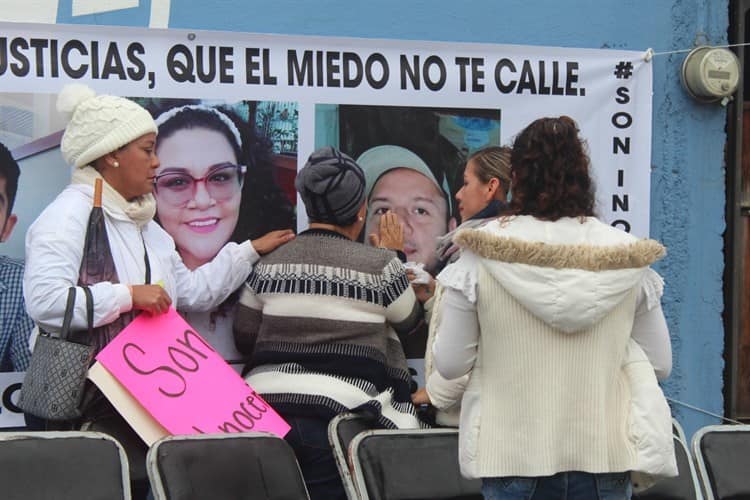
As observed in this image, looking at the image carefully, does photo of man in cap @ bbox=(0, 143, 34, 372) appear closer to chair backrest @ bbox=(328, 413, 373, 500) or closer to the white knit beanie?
the white knit beanie

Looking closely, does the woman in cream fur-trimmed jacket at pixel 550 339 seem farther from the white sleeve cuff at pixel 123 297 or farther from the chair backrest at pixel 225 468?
the white sleeve cuff at pixel 123 297

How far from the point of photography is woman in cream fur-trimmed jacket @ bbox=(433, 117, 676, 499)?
2914 mm

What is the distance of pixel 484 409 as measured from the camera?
9.82ft

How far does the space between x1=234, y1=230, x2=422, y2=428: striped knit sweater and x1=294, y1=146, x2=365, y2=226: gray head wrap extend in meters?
0.08

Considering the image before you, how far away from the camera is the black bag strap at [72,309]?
3469 millimetres

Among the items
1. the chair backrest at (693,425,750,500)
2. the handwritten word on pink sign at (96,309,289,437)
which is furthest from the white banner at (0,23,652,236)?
the chair backrest at (693,425,750,500)

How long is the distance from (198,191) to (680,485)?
215 cm

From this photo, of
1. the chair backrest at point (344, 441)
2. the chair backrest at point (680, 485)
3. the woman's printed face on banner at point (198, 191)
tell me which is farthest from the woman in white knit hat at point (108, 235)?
the chair backrest at point (680, 485)

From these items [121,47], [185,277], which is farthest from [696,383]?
→ [121,47]

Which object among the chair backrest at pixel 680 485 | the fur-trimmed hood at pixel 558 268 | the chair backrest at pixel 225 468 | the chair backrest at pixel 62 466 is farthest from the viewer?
the chair backrest at pixel 680 485

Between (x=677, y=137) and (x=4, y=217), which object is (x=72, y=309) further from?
(x=677, y=137)

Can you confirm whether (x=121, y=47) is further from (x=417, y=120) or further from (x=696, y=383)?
(x=696, y=383)

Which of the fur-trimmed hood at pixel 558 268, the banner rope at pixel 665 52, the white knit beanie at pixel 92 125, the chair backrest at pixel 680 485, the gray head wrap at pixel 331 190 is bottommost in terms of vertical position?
the chair backrest at pixel 680 485

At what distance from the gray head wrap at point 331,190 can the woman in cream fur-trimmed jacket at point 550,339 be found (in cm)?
94
